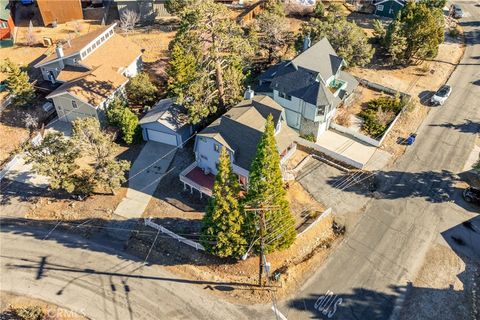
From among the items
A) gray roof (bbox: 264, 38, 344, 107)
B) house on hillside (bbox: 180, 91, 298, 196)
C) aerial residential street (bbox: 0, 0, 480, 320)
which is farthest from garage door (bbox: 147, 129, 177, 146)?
gray roof (bbox: 264, 38, 344, 107)

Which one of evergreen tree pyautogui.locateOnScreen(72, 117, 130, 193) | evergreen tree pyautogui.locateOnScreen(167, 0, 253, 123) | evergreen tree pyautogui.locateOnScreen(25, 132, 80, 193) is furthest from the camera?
evergreen tree pyautogui.locateOnScreen(167, 0, 253, 123)

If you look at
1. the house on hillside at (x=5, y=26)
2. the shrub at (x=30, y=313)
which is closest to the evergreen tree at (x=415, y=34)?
the shrub at (x=30, y=313)

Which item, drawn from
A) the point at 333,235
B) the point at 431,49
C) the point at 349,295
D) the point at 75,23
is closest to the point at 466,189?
the point at 333,235

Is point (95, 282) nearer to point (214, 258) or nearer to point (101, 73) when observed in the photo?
point (214, 258)

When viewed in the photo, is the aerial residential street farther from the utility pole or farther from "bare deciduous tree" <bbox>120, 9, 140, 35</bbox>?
"bare deciduous tree" <bbox>120, 9, 140, 35</bbox>

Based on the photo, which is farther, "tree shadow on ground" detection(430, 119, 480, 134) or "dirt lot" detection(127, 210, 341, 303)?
"tree shadow on ground" detection(430, 119, 480, 134)

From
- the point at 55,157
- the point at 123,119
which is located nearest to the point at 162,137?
the point at 123,119
